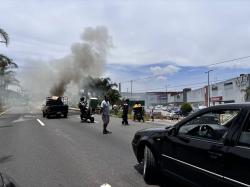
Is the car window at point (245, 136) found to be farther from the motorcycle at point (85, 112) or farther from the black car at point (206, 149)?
the motorcycle at point (85, 112)

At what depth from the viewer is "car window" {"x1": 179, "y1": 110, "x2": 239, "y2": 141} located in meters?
4.88

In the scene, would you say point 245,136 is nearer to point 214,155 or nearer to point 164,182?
point 214,155

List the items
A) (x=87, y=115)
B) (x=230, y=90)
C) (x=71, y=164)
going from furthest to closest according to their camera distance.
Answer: (x=230, y=90) < (x=87, y=115) < (x=71, y=164)

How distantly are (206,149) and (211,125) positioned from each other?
520mm

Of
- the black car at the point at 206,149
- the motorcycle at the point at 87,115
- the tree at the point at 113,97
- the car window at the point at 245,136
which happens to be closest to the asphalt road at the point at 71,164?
the black car at the point at 206,149

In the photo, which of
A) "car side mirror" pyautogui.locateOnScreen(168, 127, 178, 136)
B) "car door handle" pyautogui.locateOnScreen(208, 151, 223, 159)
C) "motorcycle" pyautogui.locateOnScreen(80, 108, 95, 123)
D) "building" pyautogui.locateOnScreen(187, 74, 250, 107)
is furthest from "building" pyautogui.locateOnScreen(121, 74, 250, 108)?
"car door handle" pyautogui.locateOnScreen(208, 151, 223, 159)

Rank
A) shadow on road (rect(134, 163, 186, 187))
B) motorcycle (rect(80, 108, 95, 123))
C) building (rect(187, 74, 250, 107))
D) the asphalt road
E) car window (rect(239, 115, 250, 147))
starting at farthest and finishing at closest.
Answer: building (rect(187, 74, 250, 107))
motorcycle (rect(80, 108, 95, 123))
the asphalt road
shadow on road (rect(134, 163, 186, 187))
car window (rect(239, 115, 250, 147))

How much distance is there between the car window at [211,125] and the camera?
4.88 m

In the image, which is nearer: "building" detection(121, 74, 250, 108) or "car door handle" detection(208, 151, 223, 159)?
"car door handle" detection(208, 151, 223, 159)

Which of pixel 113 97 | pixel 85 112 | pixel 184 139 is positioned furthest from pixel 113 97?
pixel 184 139

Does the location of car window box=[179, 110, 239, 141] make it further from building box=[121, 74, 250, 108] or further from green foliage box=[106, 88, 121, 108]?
green foliage box=[106, 88, 121, 108]

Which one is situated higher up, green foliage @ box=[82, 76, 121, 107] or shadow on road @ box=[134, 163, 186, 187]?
green foliage @ box=[82, 76, 121, 107]

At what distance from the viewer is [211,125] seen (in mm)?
5258

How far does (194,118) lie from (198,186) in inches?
38.2
